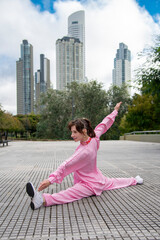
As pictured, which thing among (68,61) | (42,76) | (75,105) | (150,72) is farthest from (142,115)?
(42,76)

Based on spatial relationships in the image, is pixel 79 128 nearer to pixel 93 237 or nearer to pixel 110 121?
pixel 110 121

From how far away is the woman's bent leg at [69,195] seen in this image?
297 centimetres

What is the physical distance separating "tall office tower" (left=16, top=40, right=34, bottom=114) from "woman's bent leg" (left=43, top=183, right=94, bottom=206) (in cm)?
13150

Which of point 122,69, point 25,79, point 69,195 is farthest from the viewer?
point 25,79

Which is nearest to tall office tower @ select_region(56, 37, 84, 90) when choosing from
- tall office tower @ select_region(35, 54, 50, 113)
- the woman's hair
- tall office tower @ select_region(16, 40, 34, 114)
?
tall office tower @ select_region(16, 40, 34, 114)

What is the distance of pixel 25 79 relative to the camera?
144000mm

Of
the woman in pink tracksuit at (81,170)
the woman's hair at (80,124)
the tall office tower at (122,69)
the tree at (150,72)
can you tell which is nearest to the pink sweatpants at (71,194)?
the woman in pink tracksuit at (81,170)

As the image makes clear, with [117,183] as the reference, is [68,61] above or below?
above

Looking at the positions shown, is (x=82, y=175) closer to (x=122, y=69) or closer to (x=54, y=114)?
(x=54, y=114)

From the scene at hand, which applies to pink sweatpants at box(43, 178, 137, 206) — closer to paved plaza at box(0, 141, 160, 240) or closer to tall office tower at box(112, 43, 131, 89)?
paved plaza at box(0, 141, 160, 240)

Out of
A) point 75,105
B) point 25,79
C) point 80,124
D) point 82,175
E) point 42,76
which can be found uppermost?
point 42,76

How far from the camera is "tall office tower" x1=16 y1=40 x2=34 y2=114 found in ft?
456

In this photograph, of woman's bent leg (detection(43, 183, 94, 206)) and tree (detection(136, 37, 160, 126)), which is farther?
tree (detection(136, 37, 160, 126))

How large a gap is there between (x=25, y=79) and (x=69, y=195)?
146 m
